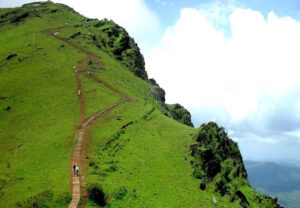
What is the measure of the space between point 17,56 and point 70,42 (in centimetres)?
2219

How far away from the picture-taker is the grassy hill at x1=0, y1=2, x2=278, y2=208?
42.7 m

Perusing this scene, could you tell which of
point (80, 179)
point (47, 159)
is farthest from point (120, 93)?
point (80, 179)

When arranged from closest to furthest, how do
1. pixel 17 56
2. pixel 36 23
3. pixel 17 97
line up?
pixel 17 97, pixel 17 56, pixel 36 23

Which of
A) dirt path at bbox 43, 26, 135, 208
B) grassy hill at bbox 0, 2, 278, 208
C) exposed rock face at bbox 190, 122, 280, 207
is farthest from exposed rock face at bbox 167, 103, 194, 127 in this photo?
exposed rock face at bbox 190, 122, 280, 207

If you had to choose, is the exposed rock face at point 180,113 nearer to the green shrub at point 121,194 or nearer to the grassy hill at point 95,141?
the grassy hill at point 95,141

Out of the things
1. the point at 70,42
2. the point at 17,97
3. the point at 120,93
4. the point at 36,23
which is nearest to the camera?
the point at 17,97

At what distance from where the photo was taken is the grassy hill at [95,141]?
4269 centimetres

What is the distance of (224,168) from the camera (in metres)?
50.4

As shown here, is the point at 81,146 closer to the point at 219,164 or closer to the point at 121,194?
the point at 121,194

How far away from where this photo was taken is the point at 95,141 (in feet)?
184

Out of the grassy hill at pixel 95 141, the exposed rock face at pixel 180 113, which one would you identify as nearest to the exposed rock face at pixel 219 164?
the grassy hill at pixel 95 141

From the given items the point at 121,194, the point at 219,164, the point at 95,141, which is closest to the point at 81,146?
the point at 95,141

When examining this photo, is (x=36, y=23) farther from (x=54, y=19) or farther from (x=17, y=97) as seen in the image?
(x=17, y=97)

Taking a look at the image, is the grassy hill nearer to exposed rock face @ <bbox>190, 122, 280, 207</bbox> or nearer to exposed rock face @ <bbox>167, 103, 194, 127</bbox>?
exposed rock face @ <bbox>190, 122, 280, 207</bbox>
